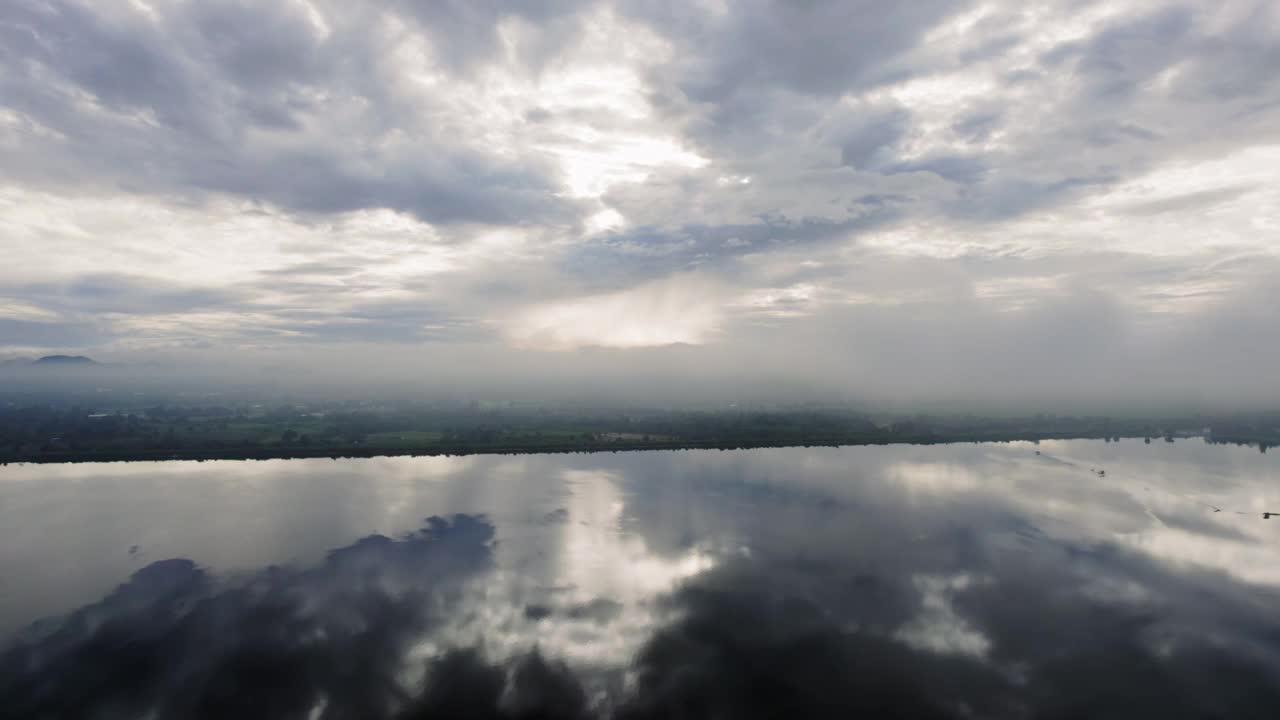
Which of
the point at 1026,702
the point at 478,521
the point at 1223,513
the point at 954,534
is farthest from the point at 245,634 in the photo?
the point at 1223,513

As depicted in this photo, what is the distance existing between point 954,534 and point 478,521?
27.7 meters

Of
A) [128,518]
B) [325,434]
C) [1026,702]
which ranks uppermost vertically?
[325,434]

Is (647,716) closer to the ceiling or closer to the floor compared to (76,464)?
closer to the floor

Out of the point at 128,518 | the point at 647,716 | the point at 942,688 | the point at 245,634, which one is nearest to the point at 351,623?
the point at 245,634

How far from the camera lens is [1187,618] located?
2083 cm

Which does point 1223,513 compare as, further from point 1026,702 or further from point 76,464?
point 76,464

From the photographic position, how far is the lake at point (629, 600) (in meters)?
15.5

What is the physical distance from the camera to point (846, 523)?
32844 mm

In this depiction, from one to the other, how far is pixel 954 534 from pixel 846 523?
5.82 metres

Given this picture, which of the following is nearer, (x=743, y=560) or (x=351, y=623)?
(x=351, y=623)

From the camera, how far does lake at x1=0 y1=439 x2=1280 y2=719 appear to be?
15547 millimetres

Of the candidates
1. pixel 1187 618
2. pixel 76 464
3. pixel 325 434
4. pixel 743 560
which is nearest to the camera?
pixel 1187 618

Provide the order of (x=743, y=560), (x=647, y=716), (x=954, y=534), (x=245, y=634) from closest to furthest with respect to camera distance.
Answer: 1. (x=647, y=716)
2. (x=245, y=634)
3. (x=743, y=560)
4. (x=954, y=534)

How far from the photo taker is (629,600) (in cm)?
2153
